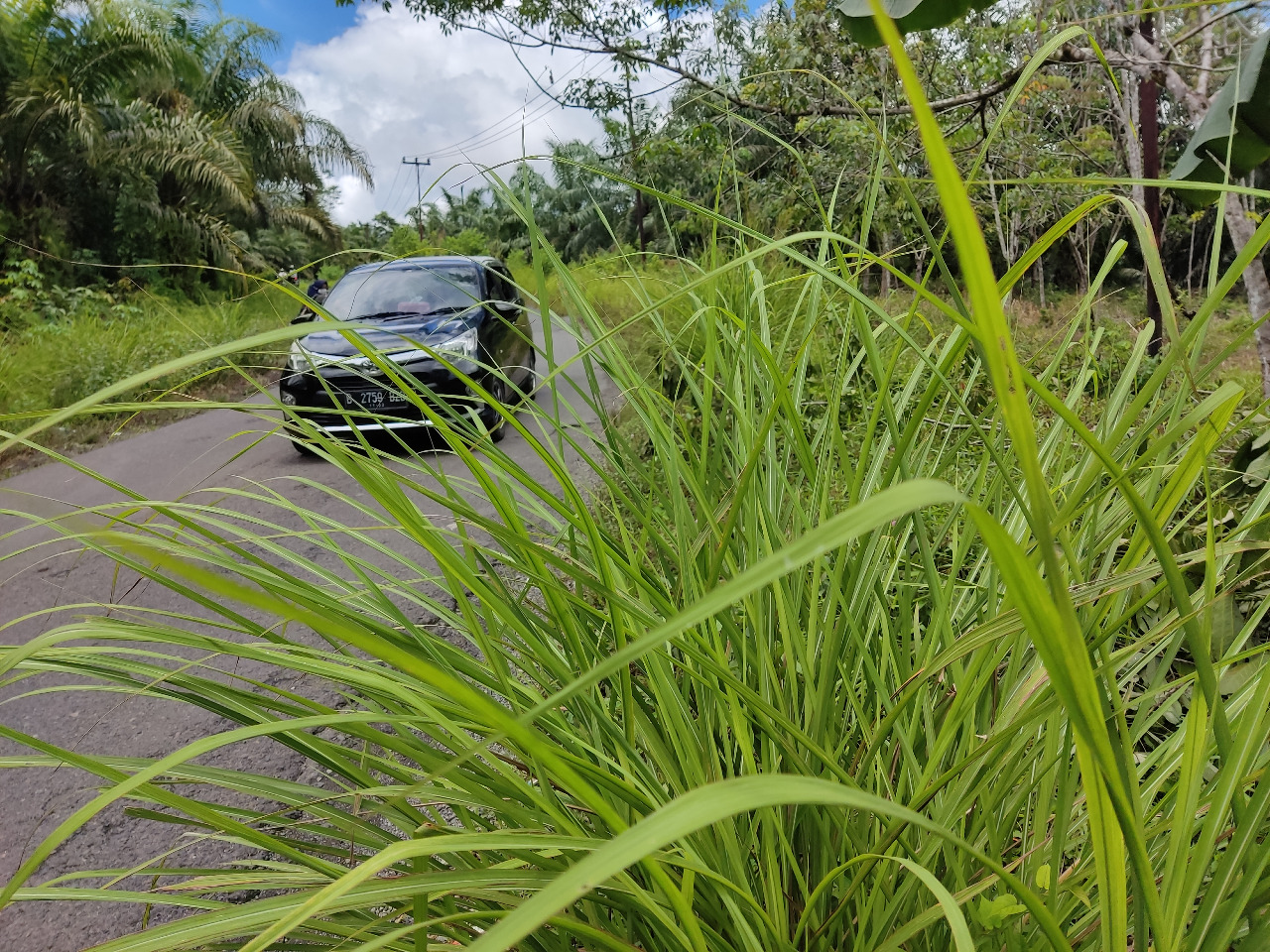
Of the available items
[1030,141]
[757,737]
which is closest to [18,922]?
[757,737]

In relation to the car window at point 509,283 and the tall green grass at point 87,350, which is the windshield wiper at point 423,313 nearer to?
the car window at point 509,283

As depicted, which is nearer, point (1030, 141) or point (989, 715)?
point (989, 715)

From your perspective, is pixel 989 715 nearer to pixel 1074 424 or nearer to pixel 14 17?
pixel 1074 424

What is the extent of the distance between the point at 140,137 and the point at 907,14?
1508cm

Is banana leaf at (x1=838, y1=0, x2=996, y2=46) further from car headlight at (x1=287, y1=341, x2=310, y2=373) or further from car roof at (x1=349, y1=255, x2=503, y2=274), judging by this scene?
car headlight at (x1=287, y1=341, x2=310, y2=373)

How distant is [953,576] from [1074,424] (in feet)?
1.70

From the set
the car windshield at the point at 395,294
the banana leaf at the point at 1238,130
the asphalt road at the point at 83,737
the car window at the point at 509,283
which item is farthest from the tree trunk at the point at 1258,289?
the car windshield at the point at 395,294

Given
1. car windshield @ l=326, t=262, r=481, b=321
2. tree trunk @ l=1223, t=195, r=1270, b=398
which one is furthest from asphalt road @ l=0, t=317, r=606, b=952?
tree trunk @ l=1223, t=195, r=1270, b=398

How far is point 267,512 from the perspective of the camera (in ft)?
12.7

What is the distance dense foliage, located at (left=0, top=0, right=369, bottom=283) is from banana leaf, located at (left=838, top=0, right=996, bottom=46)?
8325 mm

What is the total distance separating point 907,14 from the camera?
132cm

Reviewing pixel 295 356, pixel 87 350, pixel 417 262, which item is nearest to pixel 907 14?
pixel 417 262

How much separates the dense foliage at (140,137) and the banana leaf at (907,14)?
832 cm

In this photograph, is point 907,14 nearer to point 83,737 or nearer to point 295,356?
point 83,737
